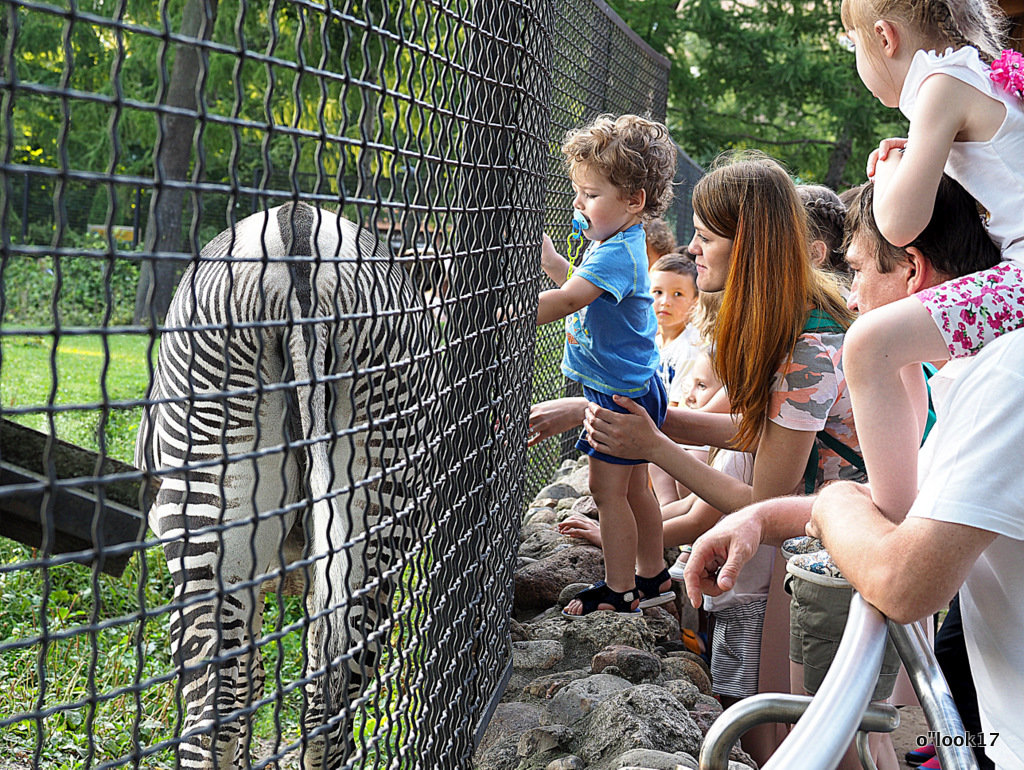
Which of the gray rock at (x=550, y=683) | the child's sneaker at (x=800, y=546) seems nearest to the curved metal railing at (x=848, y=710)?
the child's sneaker at (x=800, y=546)

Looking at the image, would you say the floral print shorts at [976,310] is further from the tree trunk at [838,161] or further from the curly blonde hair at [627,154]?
the tree trunk at [838,161]

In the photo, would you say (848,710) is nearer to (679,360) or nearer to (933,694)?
(933,694)

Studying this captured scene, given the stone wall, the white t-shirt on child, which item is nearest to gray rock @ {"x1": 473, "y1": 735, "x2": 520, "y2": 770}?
the stone wall

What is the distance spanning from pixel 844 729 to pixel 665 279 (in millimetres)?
4775

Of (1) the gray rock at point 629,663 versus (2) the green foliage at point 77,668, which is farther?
(2) the green foliage at point 77,668

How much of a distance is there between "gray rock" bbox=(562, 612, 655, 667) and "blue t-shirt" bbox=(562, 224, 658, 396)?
0.94 m

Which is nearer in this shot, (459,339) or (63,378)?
(459,339)

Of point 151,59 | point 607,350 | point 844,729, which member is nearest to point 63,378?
point 151,59

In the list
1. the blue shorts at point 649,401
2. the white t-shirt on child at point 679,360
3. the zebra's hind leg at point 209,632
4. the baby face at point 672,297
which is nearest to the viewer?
the zebra's hind leg at point 209,632

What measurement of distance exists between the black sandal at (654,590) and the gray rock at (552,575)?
21cm

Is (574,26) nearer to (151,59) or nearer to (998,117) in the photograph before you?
(998,117)

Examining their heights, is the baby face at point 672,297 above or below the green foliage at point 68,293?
above

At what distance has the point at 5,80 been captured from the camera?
956 millimetres

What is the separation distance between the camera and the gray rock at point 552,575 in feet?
13.0
